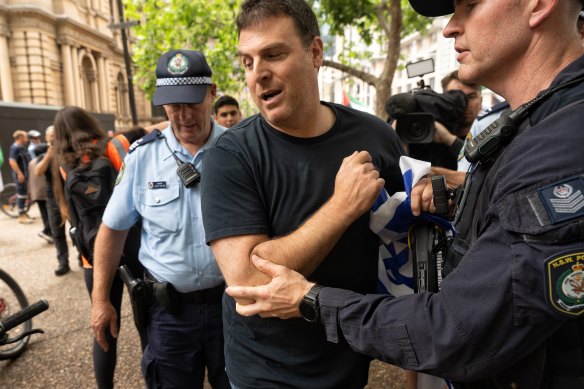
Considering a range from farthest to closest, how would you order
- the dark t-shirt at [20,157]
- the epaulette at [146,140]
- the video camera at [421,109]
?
the dark t-shirt at [20,157], the video camera at [421,109], the epaulette at [146,140]

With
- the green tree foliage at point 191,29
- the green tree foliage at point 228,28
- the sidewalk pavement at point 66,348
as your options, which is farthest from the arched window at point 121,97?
the sidewalk pavement at point 66,348

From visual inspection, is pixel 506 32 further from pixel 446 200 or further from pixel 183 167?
pixel 183 167

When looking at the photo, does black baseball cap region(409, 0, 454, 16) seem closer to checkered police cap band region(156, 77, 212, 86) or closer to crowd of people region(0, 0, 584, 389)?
crowd of people region(0, 0, 584, 389)

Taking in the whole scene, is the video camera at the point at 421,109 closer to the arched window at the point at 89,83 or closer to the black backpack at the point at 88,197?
the black backpack at the point at 88,197

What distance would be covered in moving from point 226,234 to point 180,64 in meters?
1.55

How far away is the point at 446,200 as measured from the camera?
54.0 inches

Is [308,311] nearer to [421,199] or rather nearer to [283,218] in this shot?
[283,218]

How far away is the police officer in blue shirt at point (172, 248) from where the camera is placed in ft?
7.39

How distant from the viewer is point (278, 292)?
4.09 ft

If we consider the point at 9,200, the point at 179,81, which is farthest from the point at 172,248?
the point at 9,200

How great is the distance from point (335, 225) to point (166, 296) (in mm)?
1286

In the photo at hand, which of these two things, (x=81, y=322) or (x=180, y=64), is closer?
(x=180, y=64)

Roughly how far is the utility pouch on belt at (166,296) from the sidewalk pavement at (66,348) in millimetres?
1399

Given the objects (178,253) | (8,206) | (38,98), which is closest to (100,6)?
(38,98)
